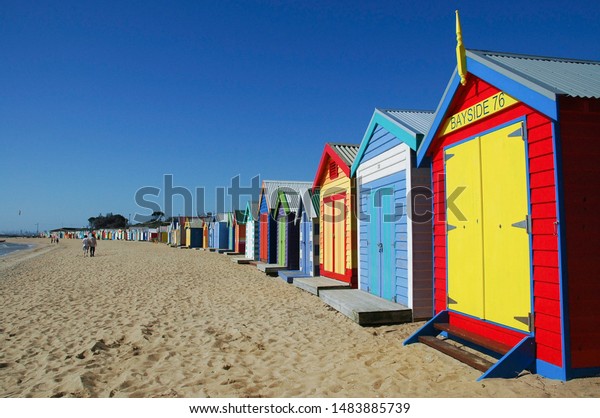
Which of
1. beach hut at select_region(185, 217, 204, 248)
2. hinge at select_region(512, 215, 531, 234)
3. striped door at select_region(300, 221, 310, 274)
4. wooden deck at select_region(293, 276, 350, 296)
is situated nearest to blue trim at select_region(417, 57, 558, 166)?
hinge at select_region(512, 215, 531, 234)

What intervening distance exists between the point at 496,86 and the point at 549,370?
309 centimetres

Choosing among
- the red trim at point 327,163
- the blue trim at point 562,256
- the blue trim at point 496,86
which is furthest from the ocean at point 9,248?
the blue trim at point 562,256

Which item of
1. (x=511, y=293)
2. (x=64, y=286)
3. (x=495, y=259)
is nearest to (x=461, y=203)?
(x=495, y=259)

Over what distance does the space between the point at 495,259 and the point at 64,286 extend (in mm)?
13007

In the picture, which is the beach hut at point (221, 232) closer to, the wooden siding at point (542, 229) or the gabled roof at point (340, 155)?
the gabled roof at point (340, 155)

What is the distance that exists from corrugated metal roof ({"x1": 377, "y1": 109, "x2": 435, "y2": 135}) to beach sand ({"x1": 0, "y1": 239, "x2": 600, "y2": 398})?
3456 mm

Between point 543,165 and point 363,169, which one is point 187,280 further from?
point 543,165

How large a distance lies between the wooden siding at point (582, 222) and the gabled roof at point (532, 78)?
21 centimetres

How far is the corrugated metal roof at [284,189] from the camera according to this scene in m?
16.6

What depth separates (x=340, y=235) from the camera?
10.8m

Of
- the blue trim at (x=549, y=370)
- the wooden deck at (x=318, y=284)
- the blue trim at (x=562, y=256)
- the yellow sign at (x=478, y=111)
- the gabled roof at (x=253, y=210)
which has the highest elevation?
the yellow sign at (x=478, y=111)

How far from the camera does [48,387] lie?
4414 mm

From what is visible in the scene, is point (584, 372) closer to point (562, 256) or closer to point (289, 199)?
point (562, 256)

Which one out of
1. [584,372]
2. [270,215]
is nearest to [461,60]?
[584,372]
